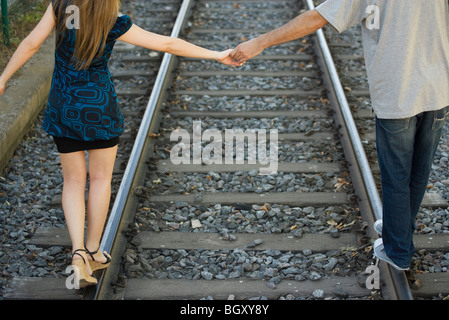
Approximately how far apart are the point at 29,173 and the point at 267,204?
1859 millimetres

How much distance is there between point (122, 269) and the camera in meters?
3.83

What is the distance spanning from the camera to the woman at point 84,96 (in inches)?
126

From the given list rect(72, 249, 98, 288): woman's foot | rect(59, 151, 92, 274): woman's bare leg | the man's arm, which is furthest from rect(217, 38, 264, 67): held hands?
rect(72, 249, 98, 288): woman's foot

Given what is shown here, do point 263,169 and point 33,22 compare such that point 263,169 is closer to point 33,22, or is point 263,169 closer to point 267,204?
point 267,204

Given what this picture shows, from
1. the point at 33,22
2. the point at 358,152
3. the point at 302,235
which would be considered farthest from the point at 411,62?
the point at 33,22

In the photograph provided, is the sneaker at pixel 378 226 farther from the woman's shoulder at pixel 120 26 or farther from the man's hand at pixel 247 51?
the woman's shoulder at pixel 120 26

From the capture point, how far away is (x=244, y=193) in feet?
15.4

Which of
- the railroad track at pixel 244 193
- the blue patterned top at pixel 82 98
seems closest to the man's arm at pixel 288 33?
the blue patterned top at pixel 82 98

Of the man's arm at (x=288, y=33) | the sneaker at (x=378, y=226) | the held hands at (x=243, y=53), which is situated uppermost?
the man's arm at (x=288, y=33)

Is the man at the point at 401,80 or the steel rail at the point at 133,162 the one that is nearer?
the man at the point at 401,80

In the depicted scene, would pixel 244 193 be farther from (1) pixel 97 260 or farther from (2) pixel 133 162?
(1) pixel 97 260

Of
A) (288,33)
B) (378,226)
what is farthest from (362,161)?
(288,33)

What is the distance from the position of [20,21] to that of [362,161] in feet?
14.9

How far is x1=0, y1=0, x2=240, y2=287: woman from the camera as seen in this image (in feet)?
10.5
